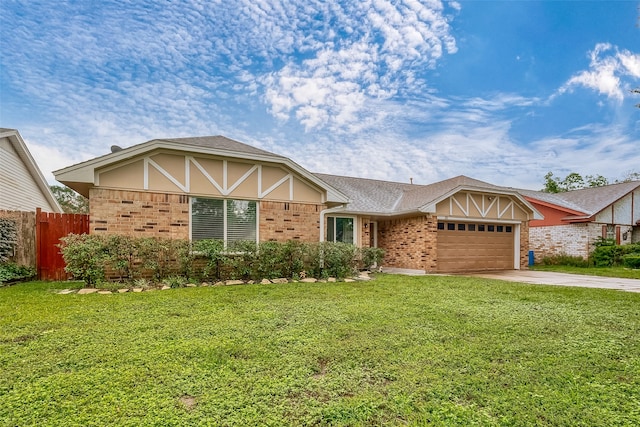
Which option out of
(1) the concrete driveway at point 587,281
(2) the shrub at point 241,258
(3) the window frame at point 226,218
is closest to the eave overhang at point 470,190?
(1) the concrete driveway at point 587,281

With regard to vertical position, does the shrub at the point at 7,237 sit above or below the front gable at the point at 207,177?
below

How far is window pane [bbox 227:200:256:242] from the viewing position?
9836mm

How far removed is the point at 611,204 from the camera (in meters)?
19.0

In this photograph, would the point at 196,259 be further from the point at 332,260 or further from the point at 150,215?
the point at 332,260

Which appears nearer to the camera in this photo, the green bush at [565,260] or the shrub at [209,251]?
the shrub at [209,251]

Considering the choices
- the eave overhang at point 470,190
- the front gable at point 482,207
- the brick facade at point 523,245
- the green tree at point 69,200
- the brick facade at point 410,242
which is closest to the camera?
the eave overhang at point 470,190

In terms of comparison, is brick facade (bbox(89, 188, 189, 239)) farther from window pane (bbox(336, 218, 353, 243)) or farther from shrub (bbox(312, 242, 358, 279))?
window pane (bbox(336, 218, 353, 243))

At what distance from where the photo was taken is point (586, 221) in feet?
60.3

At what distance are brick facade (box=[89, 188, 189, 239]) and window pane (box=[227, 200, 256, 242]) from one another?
3.89 ft

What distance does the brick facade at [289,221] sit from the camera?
10297mm

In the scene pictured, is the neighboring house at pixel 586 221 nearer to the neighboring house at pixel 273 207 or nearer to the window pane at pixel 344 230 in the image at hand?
the neighboring house at pixel 273 207

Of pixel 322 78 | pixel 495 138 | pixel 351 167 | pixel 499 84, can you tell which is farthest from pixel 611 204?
pixel 322 78

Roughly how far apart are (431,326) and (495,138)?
18340 mm

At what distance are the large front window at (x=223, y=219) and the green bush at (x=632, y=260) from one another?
716 inches
